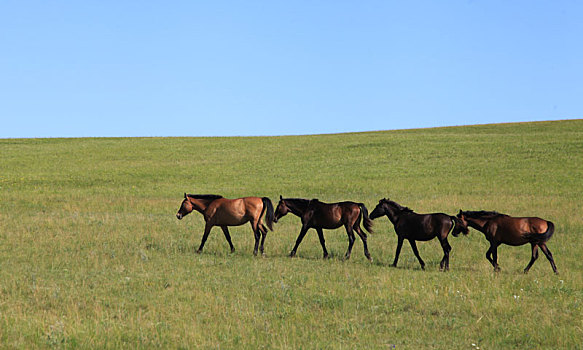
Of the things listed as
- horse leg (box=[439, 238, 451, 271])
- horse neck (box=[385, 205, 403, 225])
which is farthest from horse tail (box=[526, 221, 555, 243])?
horse neck (box=[385, 205, 403, 225])

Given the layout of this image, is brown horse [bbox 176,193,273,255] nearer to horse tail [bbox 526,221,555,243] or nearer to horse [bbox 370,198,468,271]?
horse [bbox 370,198,468,271]

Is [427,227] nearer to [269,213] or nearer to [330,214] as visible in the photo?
[330,214]

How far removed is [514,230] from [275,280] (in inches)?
242

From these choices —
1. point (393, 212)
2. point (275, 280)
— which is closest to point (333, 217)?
point (393, 212)

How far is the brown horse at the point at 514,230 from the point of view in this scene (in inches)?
517

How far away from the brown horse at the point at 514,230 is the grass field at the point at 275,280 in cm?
67

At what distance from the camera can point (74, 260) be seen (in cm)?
1442

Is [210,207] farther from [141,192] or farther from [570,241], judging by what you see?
[141,192]

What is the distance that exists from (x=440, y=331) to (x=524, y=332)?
133 centimetres

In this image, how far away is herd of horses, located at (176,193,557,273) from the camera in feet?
43.6

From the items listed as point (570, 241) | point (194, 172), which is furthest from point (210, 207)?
point (194, 172)

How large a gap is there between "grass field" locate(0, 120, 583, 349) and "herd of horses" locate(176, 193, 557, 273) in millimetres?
688

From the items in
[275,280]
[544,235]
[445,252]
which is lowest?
[275,280]

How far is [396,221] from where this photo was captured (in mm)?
14633
